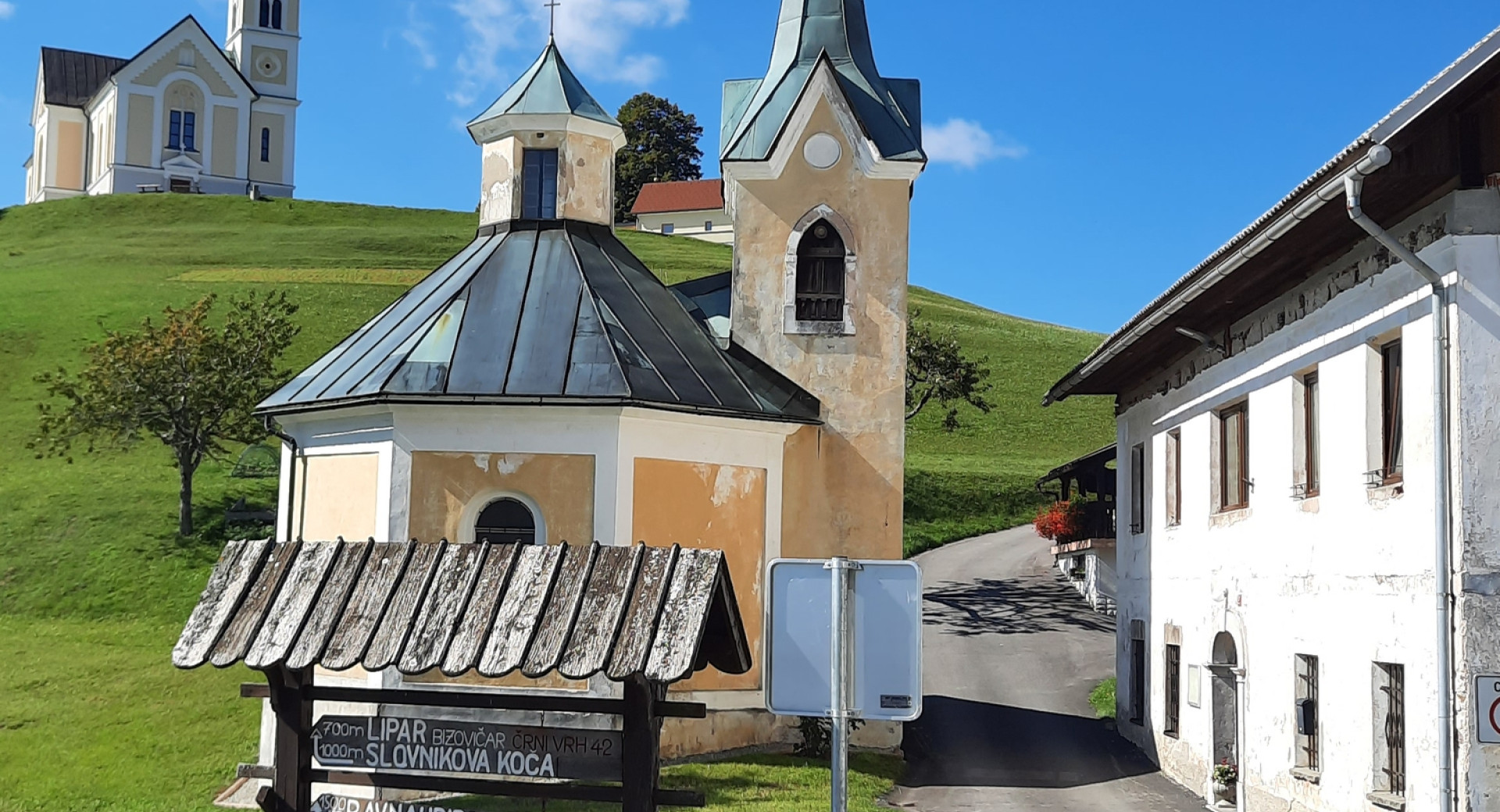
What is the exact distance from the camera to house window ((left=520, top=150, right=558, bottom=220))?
20672mm

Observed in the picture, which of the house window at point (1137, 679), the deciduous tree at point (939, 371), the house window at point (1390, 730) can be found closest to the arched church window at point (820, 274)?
the house window at point (1137, 679)

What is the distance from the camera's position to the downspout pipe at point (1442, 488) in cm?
1028

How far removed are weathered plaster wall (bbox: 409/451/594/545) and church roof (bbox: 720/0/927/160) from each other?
240 inches

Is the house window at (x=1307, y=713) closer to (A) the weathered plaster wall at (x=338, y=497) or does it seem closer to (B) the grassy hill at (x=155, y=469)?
(A) the weathered plaster wall at (x=338, y=497)

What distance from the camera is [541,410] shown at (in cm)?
1680

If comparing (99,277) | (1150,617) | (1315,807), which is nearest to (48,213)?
(99,277)

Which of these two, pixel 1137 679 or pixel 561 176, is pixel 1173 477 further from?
pixel 561 176

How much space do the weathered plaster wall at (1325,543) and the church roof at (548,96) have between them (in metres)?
9.38

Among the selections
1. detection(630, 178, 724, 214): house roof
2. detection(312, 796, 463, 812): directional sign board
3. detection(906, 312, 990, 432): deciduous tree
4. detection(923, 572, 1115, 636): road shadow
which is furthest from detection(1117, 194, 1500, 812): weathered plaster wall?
detection(630, 178, 724, 214): house roof

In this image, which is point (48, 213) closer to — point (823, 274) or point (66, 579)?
point (66, 579)

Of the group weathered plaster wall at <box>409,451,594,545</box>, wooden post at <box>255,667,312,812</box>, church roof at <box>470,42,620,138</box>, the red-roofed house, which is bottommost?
wooden post at <box>255,667,312,812</box>

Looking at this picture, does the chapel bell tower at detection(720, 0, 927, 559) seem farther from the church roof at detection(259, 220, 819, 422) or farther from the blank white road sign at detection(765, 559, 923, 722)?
the blank white road sign at detection(765, 559, 923, 722)

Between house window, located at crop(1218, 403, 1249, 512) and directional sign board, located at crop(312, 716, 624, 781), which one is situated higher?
house window, located at crop(1218, 403, 1249, 512)

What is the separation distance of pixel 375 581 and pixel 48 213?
76.9 metres
